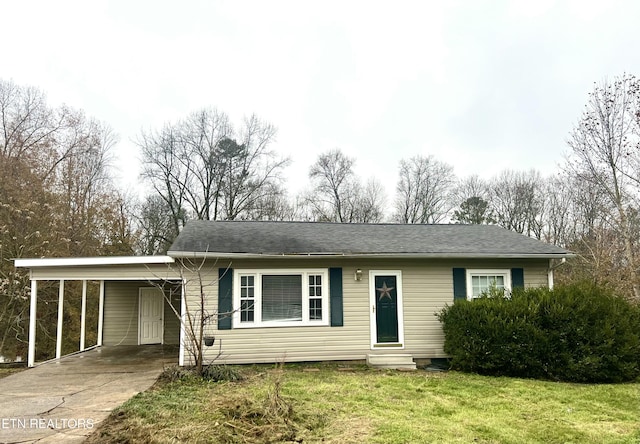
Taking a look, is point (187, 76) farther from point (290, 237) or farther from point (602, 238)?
point (602, 238)

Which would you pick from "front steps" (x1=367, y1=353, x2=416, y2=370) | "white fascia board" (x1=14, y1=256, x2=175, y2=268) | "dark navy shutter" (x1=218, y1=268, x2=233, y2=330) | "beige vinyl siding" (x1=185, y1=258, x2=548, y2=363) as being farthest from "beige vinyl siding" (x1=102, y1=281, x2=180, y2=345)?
"front steps" (x1=367, y1=353, x2=416, y2=370)

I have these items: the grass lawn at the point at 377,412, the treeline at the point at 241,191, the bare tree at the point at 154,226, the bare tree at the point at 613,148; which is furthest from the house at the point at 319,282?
the bare tree at the point at 154,226

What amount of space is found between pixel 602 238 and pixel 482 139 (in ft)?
27.7

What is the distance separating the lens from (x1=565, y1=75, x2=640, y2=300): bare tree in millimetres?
13594

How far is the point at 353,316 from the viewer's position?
29.4ft

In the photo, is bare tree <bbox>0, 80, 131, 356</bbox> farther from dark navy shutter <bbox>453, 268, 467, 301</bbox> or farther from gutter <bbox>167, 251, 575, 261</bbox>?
dark navy shutter <bbox>453, 268, 467, 301</bbox>

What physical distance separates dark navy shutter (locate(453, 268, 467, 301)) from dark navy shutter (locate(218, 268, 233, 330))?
4.86 metres

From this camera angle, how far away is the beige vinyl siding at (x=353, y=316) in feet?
28.1

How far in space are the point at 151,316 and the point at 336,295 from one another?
6417mm

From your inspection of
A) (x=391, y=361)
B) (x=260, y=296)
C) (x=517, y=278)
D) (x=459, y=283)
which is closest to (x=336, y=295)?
(x=260, y=296)

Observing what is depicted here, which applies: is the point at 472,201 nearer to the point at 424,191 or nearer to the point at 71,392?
the point at 424,191

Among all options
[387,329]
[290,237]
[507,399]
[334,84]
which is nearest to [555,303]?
[507,399]

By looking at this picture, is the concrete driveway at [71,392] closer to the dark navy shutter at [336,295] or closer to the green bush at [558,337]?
the dark navy shutter at [336,295]

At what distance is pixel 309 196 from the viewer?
2641 cm
